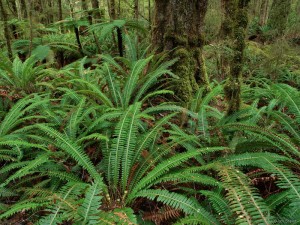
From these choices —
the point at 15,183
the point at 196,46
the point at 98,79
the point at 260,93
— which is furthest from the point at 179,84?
the point at 15,183

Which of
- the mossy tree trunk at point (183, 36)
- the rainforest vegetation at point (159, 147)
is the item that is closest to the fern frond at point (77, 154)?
the rainforest vegetation at point (159, 147)

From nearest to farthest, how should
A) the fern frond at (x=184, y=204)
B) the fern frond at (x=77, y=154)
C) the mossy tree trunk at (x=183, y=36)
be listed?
1. the fern frond at (x=184, y=204)
2. the fern frond at (x=77, y=154)
3. the mossy tree trunk at (x=183, y=36)

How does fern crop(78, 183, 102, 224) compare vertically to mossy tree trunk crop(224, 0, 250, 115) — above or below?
below

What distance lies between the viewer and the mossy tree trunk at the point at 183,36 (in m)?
4.52

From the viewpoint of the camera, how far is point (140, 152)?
2.77 meters

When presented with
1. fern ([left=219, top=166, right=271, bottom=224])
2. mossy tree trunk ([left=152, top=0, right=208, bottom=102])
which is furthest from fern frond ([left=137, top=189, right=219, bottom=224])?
mossy tree trunk ([left=152, top=0, right=208, bottom=102])

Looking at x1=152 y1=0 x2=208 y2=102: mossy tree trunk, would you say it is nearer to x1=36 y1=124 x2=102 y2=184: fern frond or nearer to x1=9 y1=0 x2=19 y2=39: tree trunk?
x1=36 y1=124 x2=102 y2=184: fern frond

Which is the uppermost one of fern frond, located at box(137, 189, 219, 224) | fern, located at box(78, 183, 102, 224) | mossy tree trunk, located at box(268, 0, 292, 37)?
mossy tree trunk, located at box(268, 0, 292, 37)

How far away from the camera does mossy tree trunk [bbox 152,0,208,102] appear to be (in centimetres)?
452

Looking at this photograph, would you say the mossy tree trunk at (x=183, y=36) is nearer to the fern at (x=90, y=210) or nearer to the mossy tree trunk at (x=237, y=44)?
the mossy tree trunk at (x=237, y=44)

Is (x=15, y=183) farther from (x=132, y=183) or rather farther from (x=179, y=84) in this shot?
(x=179, y=84)

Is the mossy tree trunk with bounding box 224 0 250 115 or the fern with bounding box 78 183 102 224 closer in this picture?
the fern with bounding box 78 183 102 224

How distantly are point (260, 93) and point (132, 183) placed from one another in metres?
3.74

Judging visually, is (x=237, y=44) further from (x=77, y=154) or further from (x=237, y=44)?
(x=77, y=154)
